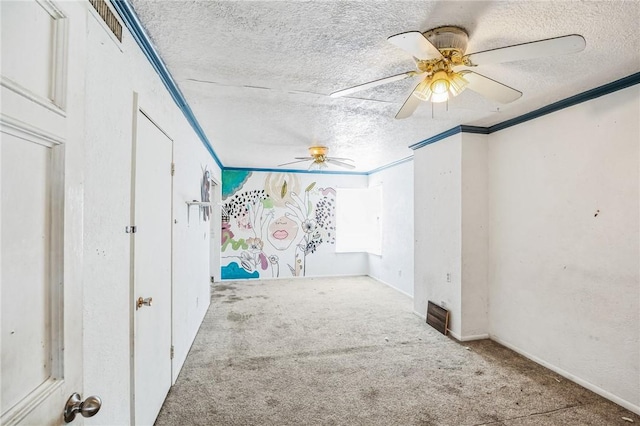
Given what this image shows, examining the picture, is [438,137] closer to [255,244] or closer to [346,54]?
[346,54]

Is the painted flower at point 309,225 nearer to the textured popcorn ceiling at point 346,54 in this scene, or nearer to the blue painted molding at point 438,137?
the blue painted molding at point 438,137

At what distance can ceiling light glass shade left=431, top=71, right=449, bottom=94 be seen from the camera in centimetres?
169

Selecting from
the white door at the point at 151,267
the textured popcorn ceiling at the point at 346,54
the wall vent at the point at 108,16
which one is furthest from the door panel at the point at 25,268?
the textured popcorn ceiling at the point at 346,54

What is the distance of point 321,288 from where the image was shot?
561cm

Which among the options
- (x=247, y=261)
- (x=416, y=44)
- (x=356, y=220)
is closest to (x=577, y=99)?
(x=416, y=44)

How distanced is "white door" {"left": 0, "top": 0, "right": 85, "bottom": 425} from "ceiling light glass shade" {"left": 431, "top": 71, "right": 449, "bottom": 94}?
5.24ft

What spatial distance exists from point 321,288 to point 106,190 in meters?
4.64

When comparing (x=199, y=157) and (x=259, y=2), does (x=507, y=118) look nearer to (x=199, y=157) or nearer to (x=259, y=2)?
(x=259, y=2)

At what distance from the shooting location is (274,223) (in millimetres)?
6316

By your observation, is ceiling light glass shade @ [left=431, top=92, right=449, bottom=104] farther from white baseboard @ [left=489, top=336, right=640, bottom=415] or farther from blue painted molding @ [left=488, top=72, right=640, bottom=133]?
white baseboard @ [left=489, top=336, right=640, bottom=415]

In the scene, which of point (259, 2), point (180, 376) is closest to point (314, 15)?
point (259, 2)

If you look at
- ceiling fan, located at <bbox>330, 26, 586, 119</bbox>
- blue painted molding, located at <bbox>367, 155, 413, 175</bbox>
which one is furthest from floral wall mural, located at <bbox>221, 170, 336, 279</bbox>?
ceiling fan, located at <bbox>330, 26, 586, 119</bbox>

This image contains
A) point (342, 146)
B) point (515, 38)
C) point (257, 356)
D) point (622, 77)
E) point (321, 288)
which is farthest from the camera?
point (321, 288)

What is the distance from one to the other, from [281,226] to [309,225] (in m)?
0.60
